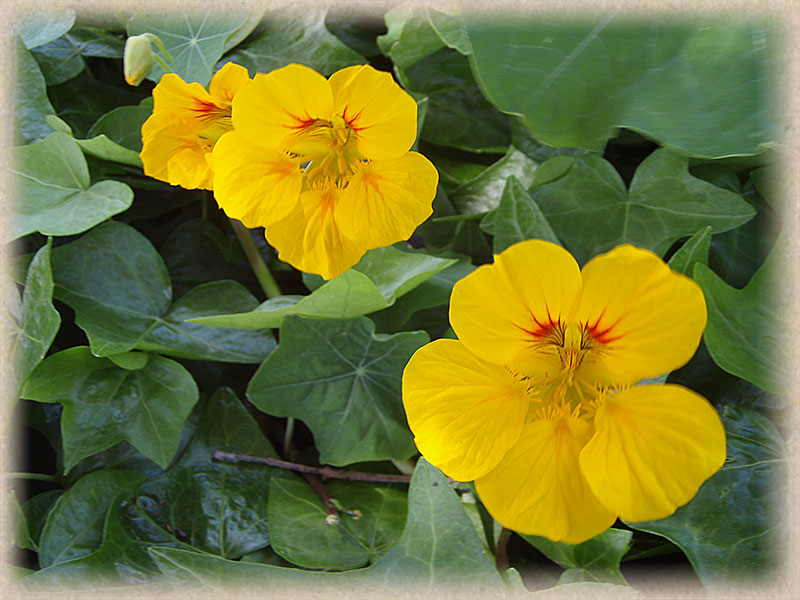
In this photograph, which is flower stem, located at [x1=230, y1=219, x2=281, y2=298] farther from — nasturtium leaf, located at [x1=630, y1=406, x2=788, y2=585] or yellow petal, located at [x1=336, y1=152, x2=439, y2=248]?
nasturtium leaf, located at [x1=630, y1=406, x2=788, y2=585]

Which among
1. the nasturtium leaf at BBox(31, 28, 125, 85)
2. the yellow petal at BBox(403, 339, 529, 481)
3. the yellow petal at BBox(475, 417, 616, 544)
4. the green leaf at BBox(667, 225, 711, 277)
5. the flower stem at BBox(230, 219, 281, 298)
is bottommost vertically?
the flower stem at BBox(230, 219, 281, 298)

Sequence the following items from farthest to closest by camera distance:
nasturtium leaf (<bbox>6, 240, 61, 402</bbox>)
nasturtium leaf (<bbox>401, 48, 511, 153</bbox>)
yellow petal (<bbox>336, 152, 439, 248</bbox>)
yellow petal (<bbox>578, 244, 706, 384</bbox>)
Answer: nasturtium leaf (<bbox>401, 48, 511, 153</bbox>) < nasturtium leaf (<bbox>6, 240, 61, 402</bbox>) < yellow petal (<bbox>336, 152, 439, 248</bbox>) < yellow petal (<bbox>578, 244, 706, 384</bbox>)

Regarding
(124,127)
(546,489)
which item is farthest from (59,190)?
(546,489)

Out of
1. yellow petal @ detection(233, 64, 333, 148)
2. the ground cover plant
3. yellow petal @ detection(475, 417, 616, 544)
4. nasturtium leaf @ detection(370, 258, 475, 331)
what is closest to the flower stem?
the ground cover plant

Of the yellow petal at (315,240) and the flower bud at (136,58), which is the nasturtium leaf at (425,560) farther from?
the flower bud at (136,58)

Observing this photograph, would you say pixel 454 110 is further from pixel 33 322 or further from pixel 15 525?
pixel 15 525

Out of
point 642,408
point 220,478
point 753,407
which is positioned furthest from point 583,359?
point 220,478

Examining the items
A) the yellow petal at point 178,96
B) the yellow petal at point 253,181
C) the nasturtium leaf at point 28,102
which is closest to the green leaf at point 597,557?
the yellow petal at point 253,181
